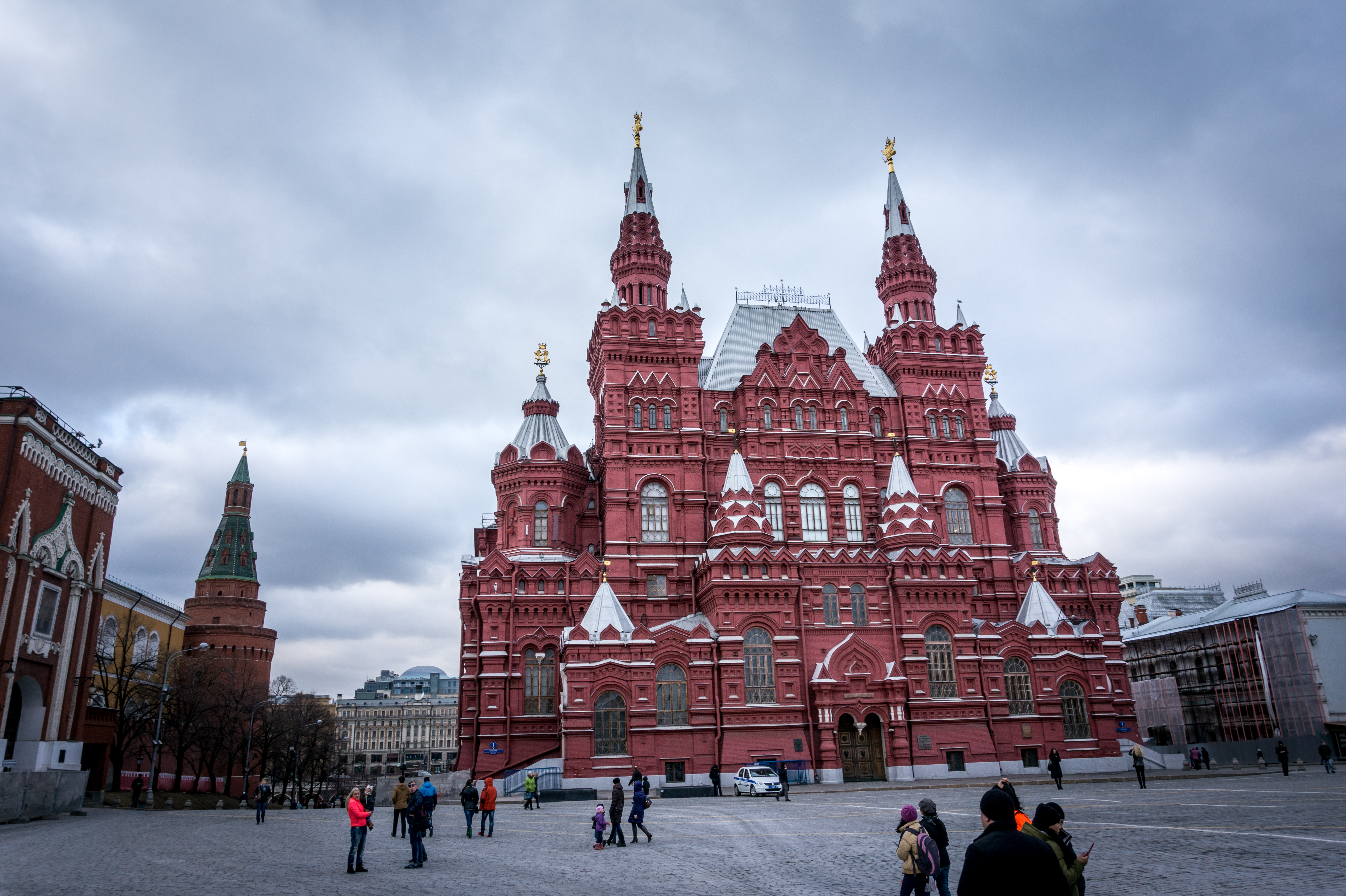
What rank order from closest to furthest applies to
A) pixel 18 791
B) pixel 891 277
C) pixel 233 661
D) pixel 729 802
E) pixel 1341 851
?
pixel 1341 851 < pixel 18 791 < pixel 729 802 < pixel 891 277 < pixel 233 661

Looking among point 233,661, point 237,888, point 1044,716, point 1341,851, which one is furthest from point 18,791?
point 233,661

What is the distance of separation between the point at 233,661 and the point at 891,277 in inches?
2571

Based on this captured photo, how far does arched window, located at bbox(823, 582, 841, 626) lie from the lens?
Result: 49.7m

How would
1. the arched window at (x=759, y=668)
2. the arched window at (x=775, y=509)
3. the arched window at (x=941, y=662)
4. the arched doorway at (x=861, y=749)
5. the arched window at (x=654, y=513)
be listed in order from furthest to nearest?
the arched window at (x=775, y=509) → the arched window at (x=654, y=513) → the arched window at (x=941, y=662) → the arched doorway at (x=861, y=749) → the arched window at (x=759, y=668)

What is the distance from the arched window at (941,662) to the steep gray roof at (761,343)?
16904mm

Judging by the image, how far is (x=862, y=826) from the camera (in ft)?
78.0

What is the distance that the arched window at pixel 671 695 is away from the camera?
151 feet

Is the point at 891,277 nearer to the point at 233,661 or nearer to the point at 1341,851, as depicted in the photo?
the point at 1341,851

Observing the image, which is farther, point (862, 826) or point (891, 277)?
point (891, 277)

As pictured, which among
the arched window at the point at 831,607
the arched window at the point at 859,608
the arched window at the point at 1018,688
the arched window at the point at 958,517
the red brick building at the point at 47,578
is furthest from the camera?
the arched window at the point at 958,517

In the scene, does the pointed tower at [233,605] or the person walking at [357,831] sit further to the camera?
the pointed tower at [233,605]

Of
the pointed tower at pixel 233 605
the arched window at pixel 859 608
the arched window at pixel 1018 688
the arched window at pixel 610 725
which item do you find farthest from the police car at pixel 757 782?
the pointed tower at pixel 233 605

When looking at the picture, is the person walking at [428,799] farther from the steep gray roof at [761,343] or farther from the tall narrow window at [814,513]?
the steep gray roof at [761,343]

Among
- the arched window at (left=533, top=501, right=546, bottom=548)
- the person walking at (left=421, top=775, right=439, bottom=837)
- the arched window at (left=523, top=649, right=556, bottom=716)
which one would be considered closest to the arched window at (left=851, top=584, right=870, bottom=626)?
the arched window at (left=523, top=649, right=556, bottom=716)
